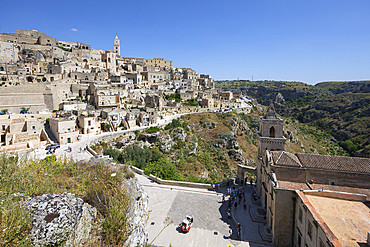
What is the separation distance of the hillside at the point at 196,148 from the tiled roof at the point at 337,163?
10841 mm

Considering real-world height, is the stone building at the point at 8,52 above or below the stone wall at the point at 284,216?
above

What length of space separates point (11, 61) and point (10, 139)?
30.6 metres

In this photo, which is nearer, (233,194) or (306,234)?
(306,234)

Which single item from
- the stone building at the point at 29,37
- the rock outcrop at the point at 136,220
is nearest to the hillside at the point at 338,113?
the rock outcrop at the point at 136,220

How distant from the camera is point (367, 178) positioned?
12.4 meters

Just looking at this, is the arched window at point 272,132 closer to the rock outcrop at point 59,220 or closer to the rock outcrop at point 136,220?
the rock outcrop at point 136,220

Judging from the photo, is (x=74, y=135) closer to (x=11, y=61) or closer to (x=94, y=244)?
(x=94, y=244)

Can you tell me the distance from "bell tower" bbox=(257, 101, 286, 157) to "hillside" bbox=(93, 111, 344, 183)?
7688 mm

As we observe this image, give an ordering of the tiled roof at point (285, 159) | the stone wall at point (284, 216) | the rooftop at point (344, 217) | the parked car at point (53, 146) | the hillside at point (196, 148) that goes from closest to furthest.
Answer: the rooftop at point (344, 217) → the stone wall at point (284, 216) → the tiled roof at point (285, 159) → the parked car at point (53, 146) → the hillside at point (196, 148)

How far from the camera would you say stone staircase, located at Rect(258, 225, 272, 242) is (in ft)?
41.5

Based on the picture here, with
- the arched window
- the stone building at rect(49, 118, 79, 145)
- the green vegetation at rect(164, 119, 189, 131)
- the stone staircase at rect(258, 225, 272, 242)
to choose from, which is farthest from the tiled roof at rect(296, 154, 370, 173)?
the stone building at rect(49, 118, 79, 145)

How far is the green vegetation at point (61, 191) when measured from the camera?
494 centimetres

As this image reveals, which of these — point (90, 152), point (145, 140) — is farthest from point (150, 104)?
point (90, 152)

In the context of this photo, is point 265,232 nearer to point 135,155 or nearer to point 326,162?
point 326,162
